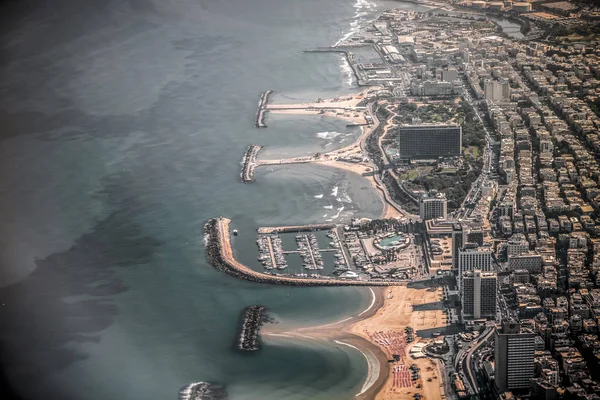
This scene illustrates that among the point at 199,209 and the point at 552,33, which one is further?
the point at 552,33

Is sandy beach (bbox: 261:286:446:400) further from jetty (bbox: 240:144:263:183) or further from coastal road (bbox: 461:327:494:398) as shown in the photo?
jetty (bbox: 240:144:263:183)

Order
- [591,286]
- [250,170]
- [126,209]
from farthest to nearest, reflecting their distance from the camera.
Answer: [250,170]
[126,209]
[591,286]

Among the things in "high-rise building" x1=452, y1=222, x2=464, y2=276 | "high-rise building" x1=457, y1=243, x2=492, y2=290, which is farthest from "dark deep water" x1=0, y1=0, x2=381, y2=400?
"high-rise building" x1=452, y1=222, x2=464, y2=276

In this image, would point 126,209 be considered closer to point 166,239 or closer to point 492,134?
point 166,239

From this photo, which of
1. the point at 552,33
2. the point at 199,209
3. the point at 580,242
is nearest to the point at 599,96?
the point at 552,33

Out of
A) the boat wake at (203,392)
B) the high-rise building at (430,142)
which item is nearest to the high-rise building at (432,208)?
the high-rise building at (430,142)

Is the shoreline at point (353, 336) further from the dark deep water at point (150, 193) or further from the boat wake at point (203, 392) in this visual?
the boat wake at point (203, 392)

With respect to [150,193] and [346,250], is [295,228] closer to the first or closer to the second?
[346,250]

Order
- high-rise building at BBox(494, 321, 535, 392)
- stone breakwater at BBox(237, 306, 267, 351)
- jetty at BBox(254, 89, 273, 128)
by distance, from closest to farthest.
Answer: high-rise building at BBox(494, 321, 535, 392) → stone breakwater at BBox(237, 306, 267, 351) → jetty at BBox(254, 89, 273, 128)
